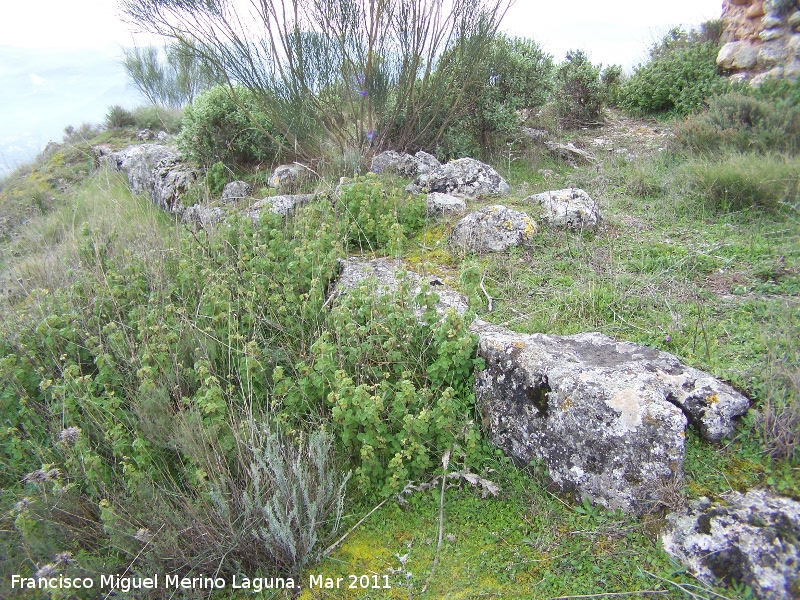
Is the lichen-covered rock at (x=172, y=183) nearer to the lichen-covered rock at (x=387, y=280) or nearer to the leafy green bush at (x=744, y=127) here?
the lichen-covered rock at (x=387, y=280)

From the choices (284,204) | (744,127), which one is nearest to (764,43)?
(744,127)

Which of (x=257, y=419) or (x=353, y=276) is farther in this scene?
(x=353, y=276)

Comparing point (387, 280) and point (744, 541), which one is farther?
point (387, 280)

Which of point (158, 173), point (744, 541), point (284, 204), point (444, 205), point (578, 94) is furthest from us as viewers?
point (578, 94)

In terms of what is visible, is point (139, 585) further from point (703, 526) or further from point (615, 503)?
point (703, 526)

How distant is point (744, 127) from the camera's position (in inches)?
256

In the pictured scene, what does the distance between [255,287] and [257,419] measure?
3.75 feet

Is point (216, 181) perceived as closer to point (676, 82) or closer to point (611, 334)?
point (611, 334)

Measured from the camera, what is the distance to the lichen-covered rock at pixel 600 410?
2551 mm

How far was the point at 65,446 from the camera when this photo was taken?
2918mm

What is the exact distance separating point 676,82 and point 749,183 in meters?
5.22

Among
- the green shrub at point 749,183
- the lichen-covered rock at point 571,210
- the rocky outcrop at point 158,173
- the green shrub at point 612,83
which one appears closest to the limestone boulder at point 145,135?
the rocky outcrop at point 158,173

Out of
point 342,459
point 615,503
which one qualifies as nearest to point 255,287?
point 342,459

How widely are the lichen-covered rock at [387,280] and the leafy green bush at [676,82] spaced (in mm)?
6844
